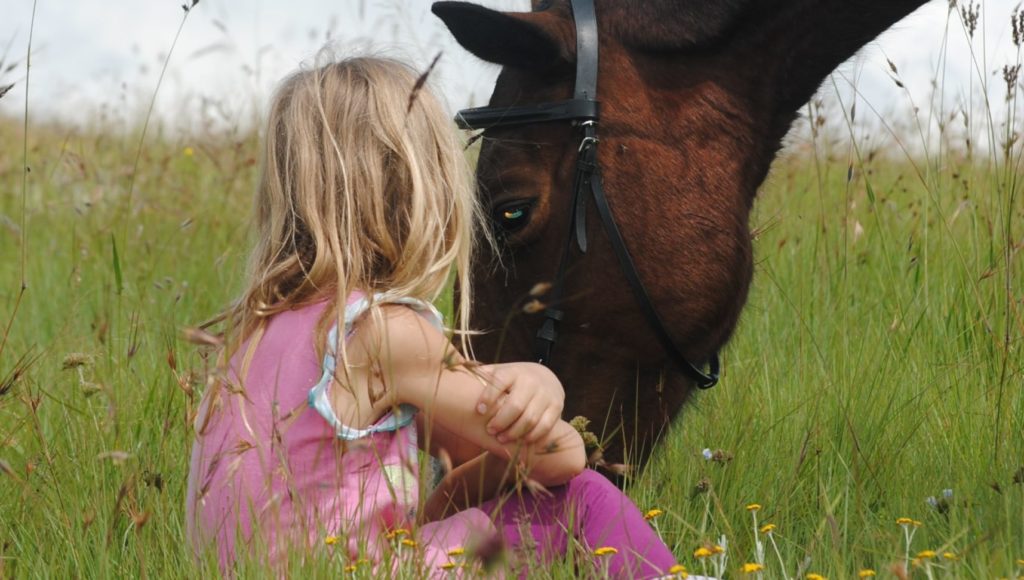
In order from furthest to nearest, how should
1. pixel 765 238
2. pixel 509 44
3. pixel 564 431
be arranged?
pixel 765 238 < pixel 509 44 < pixel 564 431

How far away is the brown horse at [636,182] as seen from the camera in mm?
3227

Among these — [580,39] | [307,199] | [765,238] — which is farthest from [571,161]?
[765,238]

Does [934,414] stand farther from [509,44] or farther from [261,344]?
[261,344]

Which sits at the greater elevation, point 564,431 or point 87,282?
point 564,431

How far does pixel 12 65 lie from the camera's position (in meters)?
2.82

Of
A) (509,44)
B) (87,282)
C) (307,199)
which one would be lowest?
(87,282)

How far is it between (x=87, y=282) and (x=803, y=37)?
13.6ft

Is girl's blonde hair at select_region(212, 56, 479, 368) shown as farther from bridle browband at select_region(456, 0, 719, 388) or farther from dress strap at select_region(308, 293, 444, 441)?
bridle browband at select_region(456, 0, 719, 388)

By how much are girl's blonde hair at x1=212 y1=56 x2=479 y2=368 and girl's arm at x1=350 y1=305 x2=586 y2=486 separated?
120 millimetres

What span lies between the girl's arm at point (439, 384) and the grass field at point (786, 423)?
255 millimetres

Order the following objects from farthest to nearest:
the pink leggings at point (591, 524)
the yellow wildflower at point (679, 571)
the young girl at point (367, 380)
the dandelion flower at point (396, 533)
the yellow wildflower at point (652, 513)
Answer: the yellow wildflower at point (652, 513) → the pink leggings at point (591, 524) → the young girl at point (367, 380) → the dandelion flower at point (396, 533) → the yellow wildflower at point (679, 571)

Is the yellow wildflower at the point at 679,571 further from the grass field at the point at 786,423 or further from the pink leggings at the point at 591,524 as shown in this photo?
the pink leggings at the point at 591,524

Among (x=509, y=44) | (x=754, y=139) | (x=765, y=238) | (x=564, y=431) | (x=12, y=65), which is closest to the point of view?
(x=564, y=431)

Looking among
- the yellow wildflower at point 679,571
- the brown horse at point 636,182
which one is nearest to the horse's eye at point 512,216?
the brown horse at point 636,182
